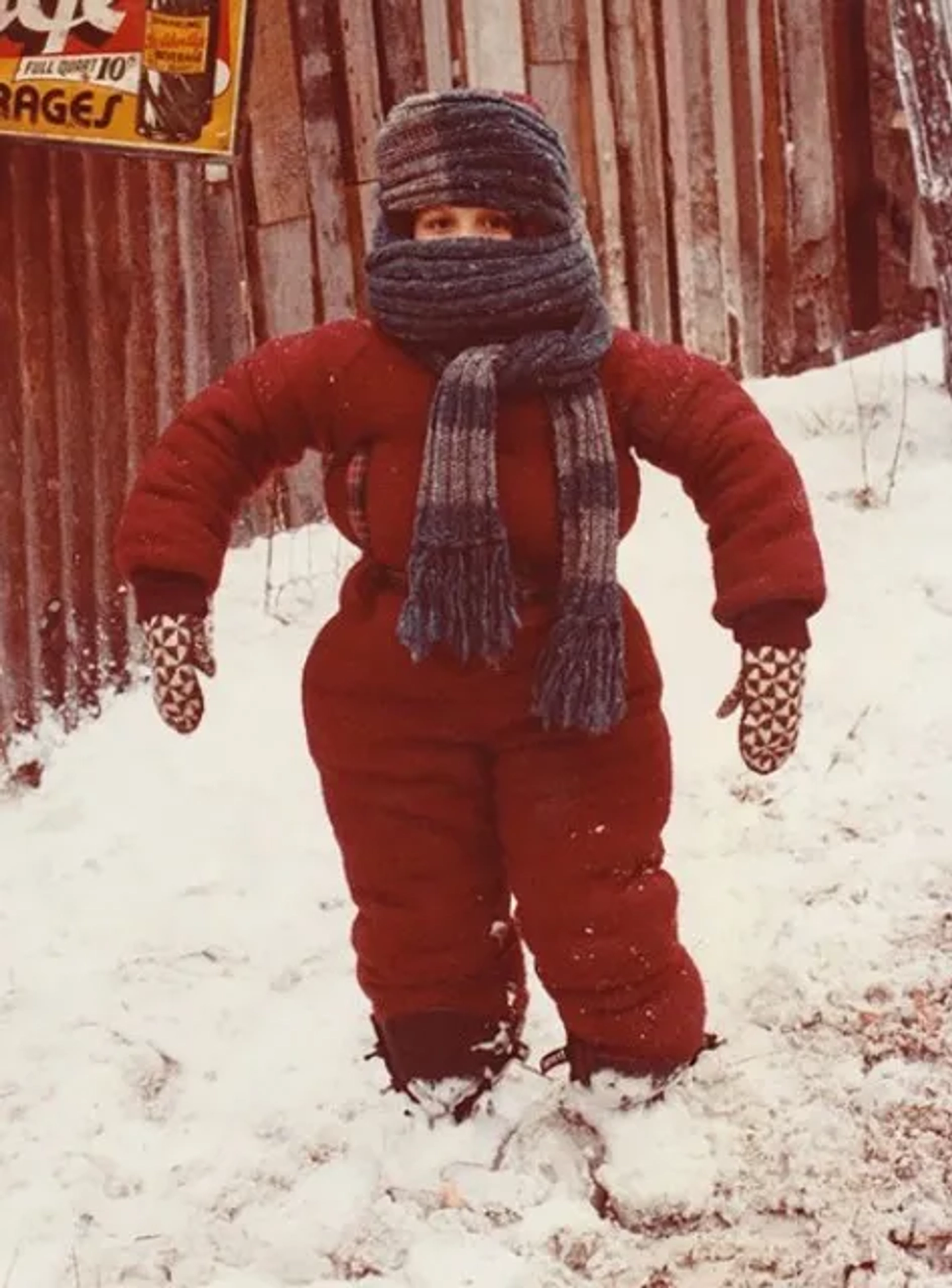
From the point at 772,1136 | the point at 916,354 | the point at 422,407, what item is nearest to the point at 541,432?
the point at 422,407

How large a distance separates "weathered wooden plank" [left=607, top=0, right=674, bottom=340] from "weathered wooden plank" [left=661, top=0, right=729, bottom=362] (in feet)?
0.20

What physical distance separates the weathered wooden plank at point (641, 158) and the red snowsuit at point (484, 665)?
114 inches

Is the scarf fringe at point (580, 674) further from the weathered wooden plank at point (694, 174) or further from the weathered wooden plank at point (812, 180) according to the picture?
the weathered wooden plank at point (812, 180)

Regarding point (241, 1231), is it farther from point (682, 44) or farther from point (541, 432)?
point (682, 44)

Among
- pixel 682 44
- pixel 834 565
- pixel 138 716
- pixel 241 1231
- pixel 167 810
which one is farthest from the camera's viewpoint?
pixel 682 44

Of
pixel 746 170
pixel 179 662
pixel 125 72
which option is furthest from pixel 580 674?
pixel 746 170

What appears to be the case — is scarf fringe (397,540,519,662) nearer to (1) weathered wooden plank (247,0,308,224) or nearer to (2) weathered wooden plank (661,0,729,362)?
(1) weathered wooden plank (247,0,308,224)

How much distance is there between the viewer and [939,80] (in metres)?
4.84

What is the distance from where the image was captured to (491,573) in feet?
8.35

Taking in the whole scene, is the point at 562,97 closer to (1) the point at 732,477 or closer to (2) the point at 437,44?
(2) the point at 437,44

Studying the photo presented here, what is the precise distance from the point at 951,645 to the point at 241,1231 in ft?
8.12

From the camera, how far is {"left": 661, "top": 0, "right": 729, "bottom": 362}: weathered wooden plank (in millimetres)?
5520

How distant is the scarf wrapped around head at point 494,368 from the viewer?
8.24ft

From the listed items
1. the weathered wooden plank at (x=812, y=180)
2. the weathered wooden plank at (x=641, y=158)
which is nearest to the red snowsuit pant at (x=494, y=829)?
the weathered wooden plank at (x=641, y=158)
